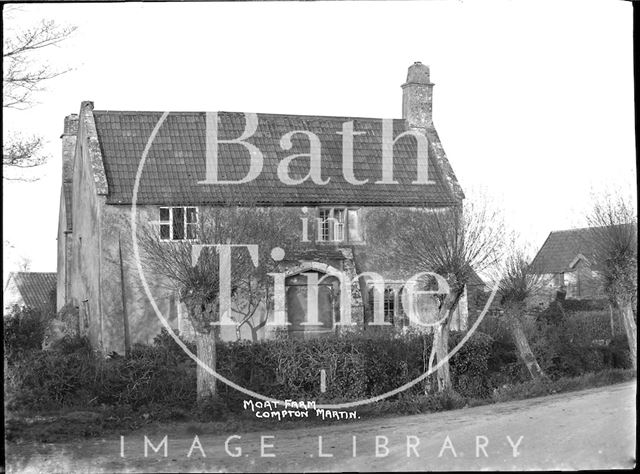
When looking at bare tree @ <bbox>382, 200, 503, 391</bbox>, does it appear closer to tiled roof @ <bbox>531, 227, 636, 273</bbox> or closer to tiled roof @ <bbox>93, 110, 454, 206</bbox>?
tiled roof @ <bbox>93, 110, 454, 206</bbox>

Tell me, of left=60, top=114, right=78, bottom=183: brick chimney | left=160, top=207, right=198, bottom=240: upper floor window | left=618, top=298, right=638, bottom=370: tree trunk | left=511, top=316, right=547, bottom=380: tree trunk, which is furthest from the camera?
left=60, top=114, right=78, bottom=183: brick chimney

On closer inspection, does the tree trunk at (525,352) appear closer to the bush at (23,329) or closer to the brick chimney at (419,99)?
the brick chimney at (419,99)

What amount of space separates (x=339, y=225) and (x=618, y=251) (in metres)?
10.5

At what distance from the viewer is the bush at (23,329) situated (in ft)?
93.1

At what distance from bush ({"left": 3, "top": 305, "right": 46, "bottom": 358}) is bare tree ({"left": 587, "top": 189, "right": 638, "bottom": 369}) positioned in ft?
54.8

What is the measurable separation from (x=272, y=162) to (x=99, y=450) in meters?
16.4

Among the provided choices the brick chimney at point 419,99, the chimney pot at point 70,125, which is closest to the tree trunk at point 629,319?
the brick chimney at point 419,99

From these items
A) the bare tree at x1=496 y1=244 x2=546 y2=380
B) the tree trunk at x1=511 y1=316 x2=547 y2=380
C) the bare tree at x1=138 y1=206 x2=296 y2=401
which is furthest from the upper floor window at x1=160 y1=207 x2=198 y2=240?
the tree trunk at x1=511 y1=316 x2=547 y2=380

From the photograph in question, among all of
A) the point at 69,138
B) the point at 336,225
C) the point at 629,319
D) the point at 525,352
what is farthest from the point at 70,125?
the point at 629,319

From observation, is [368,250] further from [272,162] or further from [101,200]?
[101,200]

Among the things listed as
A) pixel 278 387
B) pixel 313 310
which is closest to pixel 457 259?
pixel 278 387

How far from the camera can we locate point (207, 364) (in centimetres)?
2205

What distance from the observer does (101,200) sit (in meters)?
30.0

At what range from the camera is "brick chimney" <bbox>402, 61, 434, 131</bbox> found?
1356 inches
